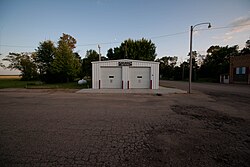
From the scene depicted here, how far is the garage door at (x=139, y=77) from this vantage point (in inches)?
656

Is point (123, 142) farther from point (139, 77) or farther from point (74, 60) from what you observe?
point (74, 60)

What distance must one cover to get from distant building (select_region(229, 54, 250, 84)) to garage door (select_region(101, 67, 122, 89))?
29177mm

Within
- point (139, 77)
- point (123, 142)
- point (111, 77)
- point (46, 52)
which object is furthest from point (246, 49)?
point (46, 52)

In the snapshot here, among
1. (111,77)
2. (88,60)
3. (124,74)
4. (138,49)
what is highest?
(138,49)

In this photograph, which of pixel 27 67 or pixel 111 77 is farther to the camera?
pixel 27 67

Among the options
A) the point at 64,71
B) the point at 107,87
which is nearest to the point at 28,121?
the point at 107,87

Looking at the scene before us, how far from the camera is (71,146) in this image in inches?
120

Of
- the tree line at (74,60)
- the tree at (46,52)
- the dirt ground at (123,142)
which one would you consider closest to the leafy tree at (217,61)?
the tree line at (74,60)

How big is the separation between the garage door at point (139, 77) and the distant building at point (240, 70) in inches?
1016

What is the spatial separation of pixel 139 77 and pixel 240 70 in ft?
92.9

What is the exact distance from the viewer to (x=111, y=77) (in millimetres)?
16688

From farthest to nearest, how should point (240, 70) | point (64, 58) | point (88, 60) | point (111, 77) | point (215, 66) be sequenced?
point (215, 66) < point (88, 60) < point (240, 70) < point (64, 58) < point (111, 77)

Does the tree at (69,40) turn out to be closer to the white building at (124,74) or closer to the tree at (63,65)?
the tree at (63,65)

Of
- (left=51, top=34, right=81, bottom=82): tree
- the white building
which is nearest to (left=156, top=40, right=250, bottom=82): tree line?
the white building
